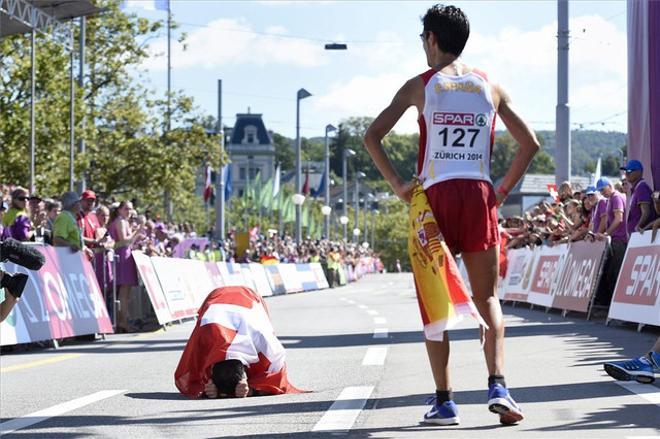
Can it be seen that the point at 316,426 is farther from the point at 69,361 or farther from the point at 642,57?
the point at 642,57

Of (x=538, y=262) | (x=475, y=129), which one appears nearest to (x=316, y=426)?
(x=475, y=129)

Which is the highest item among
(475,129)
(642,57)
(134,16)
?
(134,16)

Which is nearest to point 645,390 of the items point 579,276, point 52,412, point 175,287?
point 52,412

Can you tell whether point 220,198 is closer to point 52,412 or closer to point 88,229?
point 88,229

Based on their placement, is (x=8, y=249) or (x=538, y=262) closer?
(x=8, y=249)

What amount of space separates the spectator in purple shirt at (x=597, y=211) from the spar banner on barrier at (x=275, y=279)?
20.7 meters

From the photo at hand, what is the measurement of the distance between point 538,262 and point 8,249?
60.6 feet

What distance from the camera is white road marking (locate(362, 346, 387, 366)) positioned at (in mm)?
12227

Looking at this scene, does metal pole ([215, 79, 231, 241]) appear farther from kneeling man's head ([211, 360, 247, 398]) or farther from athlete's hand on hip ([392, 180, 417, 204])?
athlete's hand on hip ([392, 180, 417, 204])

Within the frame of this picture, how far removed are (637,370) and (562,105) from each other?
59.7ft

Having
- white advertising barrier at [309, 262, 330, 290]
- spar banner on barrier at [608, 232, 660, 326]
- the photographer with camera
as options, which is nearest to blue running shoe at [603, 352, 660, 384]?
the photographer with camera

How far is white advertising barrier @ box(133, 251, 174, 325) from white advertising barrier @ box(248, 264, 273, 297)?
50.1 ft

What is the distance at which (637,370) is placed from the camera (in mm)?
9477

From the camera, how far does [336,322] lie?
20.8 meters
